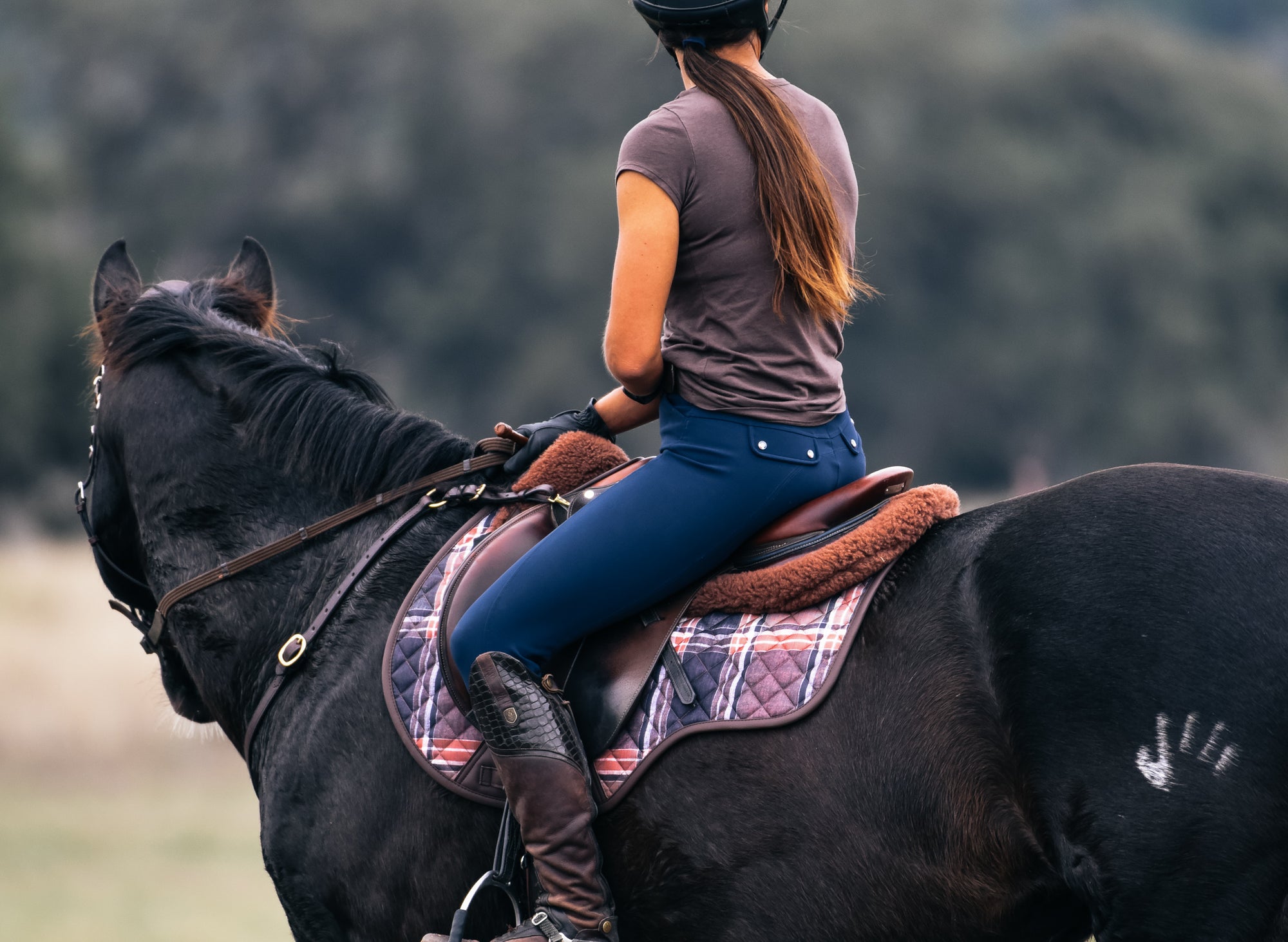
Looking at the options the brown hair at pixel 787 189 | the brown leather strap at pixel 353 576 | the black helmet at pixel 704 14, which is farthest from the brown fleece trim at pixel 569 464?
the black helmet at pixel 704 14

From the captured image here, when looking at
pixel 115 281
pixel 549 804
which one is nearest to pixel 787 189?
pixel 549 804

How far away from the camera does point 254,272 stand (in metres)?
4.46

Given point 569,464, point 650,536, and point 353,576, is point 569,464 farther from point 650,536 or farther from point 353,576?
point 353,576

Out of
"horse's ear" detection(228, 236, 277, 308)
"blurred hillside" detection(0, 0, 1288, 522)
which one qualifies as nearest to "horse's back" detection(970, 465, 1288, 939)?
"horse's ear" detection(228, 236, 277, 308)

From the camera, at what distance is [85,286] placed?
34094 mm

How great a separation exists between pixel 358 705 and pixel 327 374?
962 mm

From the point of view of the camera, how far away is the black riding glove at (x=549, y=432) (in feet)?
12.2

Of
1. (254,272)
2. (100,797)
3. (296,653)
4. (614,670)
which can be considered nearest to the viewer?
(614,670)

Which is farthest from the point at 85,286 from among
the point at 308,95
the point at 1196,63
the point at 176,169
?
the point at 1196,63

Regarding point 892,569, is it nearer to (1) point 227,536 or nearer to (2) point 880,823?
(2) point 880,823

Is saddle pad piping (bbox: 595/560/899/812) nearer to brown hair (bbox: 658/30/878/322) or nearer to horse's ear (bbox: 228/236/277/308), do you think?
brown hair (bbox: 658/30/878/322)

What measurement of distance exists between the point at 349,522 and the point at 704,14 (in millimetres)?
1567

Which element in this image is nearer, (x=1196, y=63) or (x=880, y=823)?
(x=880, y=823)

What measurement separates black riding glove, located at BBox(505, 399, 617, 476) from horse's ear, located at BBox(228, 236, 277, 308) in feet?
3.75
